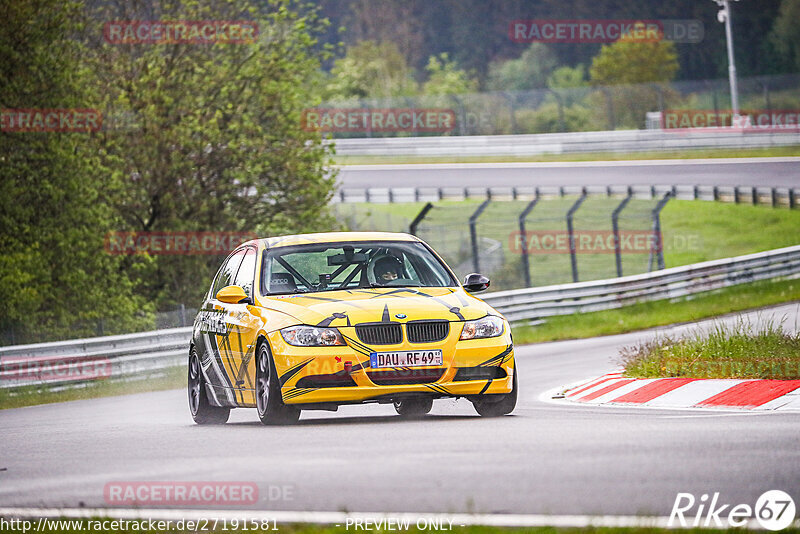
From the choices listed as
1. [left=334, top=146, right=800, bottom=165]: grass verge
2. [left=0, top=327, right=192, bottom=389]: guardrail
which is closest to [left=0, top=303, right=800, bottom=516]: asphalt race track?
[left=0, top=327, right=192, bottom=389]: guardrail

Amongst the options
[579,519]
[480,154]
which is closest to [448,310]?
[579,519]

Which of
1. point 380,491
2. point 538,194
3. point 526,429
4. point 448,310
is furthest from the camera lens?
point 538,194

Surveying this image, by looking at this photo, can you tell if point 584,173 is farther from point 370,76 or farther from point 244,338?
point 244,338

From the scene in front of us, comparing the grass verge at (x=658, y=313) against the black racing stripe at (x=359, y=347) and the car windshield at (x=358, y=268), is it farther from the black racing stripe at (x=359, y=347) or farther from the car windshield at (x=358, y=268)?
the black racing stripe at (x=359, y=347)

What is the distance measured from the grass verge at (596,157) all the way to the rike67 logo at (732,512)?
44.1 meters

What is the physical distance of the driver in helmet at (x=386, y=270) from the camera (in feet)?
37.0

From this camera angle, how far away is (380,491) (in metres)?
6.65

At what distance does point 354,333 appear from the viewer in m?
10.1

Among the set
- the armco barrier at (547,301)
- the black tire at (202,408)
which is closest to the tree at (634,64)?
the armco barrier at (547,301)

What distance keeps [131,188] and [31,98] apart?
15.9ft

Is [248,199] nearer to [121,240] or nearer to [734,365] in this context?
[121,240]

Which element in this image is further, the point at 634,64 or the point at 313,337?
the point at 634,64

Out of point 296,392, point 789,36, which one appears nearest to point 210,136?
point 296,392

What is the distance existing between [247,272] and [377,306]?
186 cm
